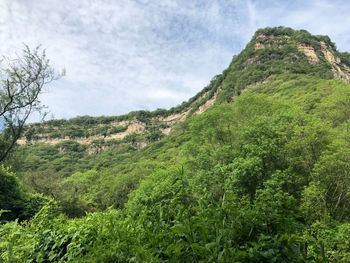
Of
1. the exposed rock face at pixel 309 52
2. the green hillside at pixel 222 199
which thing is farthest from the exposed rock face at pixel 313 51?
the green hillside at pixel 222 199

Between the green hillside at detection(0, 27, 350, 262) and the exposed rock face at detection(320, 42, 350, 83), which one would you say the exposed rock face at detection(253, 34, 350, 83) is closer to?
the exposed rock face at detection(320, 42, 350, 83)

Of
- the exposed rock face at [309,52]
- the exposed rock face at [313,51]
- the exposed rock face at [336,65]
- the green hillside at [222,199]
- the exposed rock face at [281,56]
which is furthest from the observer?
the exposed rock face at [309,52]

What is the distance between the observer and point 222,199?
3.71 metres

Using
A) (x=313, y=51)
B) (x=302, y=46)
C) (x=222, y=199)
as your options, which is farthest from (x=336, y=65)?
(x=222, y=199)

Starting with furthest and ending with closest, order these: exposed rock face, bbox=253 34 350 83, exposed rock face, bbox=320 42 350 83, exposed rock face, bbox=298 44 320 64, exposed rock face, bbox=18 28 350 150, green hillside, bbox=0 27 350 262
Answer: exposed rock face, bbox=298 44 320 64 → exposed rock face, bbox=18 28 350 150 → exposed rock face, bbox=253 34 350 83 → exposed rock face, bbox=320 42 350 83 → green hillside, bbox=0 27 350 262

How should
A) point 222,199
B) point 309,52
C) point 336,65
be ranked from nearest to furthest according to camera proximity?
point 222,199 → point 336,65 → point 309,52

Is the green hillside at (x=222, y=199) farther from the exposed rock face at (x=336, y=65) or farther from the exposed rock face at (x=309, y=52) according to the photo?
the exposed rock face at (x=309, y=52)

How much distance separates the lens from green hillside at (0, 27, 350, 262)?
10.3 feet

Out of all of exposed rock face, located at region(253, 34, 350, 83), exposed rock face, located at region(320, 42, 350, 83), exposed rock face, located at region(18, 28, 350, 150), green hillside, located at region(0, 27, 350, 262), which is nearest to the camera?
green hillside, located at region(0, 27, 350, 262)

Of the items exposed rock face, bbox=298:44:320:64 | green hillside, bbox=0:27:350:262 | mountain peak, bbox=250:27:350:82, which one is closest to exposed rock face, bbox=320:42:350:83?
mountain peak, bbox=250:27:350:82

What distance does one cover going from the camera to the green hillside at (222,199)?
3.15 metres

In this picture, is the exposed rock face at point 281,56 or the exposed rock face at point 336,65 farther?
the exposed rock face at point 281,56

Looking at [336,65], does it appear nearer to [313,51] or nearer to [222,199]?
[313,51]

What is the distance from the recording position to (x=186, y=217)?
3.38 m
